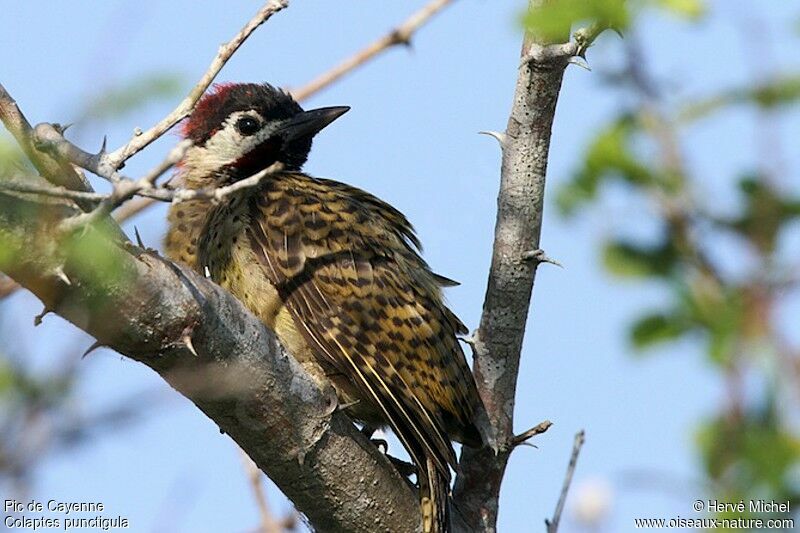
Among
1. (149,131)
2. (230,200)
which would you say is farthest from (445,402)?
(149,131)

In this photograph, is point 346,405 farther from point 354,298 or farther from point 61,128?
point 61,128

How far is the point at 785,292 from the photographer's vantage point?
2.78 metres

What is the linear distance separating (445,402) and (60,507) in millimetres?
1554

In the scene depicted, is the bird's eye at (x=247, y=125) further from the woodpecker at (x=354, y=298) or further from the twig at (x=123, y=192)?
the twig at (x=123, y=192)

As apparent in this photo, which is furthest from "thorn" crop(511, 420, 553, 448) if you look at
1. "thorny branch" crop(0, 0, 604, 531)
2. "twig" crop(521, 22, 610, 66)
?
"twig" crop(521, 22, 610, 66)

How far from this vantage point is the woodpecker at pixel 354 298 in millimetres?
5320

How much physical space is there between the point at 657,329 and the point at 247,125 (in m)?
3.90

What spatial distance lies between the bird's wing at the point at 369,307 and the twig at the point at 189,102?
5.27 ft

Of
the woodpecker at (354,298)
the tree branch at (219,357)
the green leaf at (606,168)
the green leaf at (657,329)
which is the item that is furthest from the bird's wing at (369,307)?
the green leaf at (657,329)

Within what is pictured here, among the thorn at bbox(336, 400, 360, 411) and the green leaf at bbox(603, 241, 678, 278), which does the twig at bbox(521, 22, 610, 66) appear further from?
the thorn at bbox(336, 400, 360, 411)

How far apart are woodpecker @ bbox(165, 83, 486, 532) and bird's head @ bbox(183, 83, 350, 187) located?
40 centimetres

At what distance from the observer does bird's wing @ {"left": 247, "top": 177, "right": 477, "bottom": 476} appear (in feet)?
17.6

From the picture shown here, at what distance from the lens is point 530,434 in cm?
543

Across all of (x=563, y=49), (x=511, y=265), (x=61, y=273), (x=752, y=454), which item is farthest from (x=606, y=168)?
(x=511, y=265)
